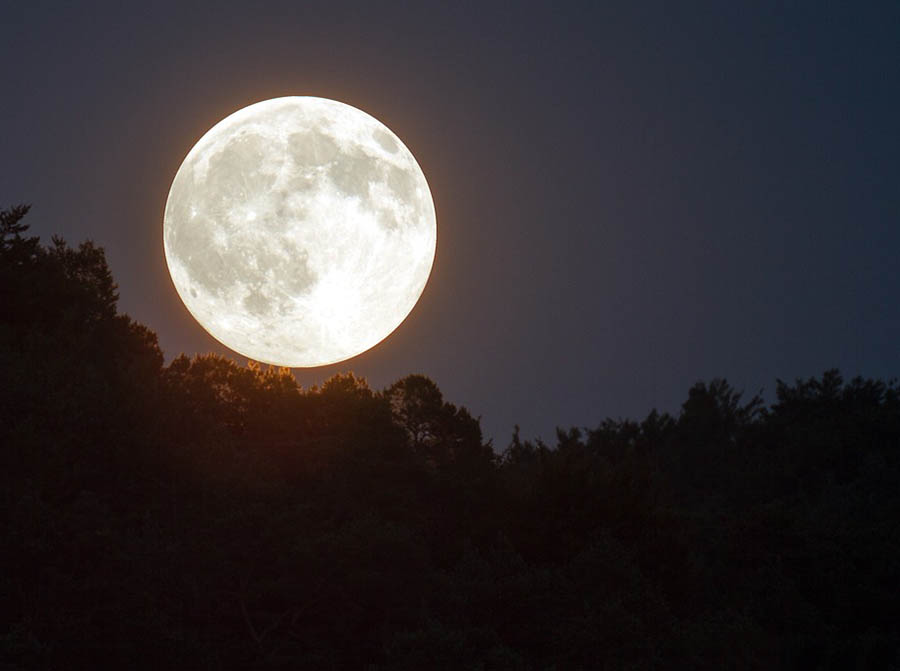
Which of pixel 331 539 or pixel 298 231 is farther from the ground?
pixel 298 231

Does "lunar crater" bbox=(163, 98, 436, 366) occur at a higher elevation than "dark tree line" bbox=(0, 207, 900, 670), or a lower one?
higher

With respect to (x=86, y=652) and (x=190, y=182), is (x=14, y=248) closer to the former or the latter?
(x=190, y=182)

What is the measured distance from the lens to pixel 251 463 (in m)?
31.7

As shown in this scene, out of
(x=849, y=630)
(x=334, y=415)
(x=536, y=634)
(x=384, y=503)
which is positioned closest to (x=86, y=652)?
(x=536, y=634)

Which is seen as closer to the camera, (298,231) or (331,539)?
(298,231)

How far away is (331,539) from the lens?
94.0ft

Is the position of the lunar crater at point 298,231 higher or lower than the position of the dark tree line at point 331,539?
higher

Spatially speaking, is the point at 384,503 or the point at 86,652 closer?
the point at 86,652

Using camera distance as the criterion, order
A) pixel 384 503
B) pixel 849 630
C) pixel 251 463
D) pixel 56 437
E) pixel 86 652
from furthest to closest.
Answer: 1. pixel 849 630
2. pixel 384 503
3. pixel 251 463
4. pixel 56 437
5. pixel 86 652

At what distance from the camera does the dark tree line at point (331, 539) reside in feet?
83.7

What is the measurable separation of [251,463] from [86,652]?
840 centimetres

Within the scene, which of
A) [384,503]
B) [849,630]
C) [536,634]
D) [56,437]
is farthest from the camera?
[849,630]

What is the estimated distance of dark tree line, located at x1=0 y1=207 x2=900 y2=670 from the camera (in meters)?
25.5

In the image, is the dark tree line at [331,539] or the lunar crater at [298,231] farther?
the lunar crater at [298,231]
